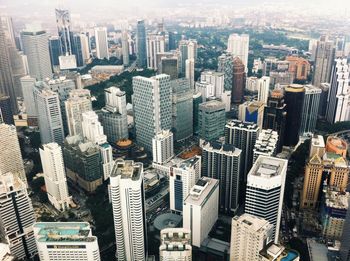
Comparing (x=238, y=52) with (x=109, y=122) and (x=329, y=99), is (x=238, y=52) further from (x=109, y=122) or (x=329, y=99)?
Answer: (x=109, y=122)

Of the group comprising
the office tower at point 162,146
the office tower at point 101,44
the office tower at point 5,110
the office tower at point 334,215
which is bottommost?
the office tower at point 334,215

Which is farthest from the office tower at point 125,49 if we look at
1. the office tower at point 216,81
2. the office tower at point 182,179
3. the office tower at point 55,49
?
the office tower at point 182,179

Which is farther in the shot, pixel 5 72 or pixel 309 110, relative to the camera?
pixel 5 72

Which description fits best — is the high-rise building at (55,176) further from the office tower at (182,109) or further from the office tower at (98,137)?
the office tower at (182,109)

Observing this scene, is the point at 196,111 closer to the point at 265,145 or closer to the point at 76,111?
the point at 76,111

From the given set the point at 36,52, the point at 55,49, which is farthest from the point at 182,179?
the point at 55,49

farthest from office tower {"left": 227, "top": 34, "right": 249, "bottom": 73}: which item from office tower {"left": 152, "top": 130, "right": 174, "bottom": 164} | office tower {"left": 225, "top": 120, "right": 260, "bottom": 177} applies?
office tower {"left": 225, "top": 120, "right": 260, "bottom": 177}

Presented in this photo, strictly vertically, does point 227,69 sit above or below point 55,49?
below
